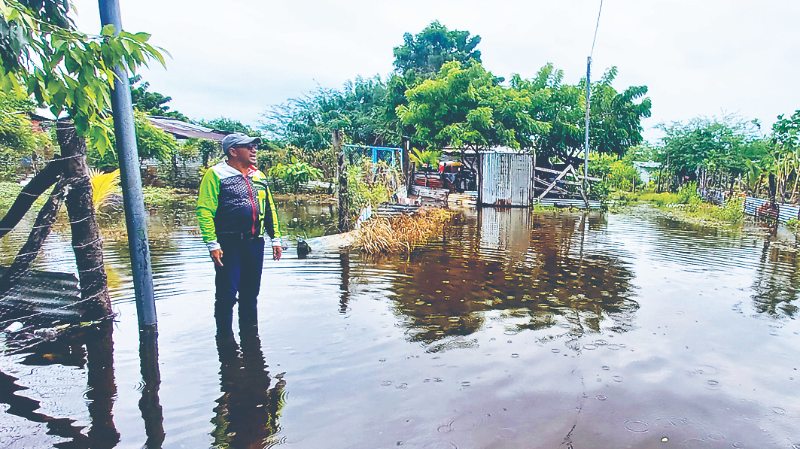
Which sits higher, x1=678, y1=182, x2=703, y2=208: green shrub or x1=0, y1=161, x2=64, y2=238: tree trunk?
x1=0, y1=161, x2=64, y2=238: tree trunk

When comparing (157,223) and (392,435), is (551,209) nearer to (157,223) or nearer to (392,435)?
A: (157,223)

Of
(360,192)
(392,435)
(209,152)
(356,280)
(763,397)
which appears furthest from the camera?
(209,152)

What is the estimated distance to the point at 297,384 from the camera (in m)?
3.60

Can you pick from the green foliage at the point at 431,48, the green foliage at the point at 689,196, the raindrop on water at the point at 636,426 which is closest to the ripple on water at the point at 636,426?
the raindrop on water at the point at 636,426

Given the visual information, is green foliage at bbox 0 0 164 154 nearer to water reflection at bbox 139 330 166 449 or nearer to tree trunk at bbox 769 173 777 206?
water reflection at bbox 139 330 166 449

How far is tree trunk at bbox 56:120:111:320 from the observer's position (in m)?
4.22

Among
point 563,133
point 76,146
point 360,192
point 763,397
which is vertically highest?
point 563,133

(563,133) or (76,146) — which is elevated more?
(563,133)

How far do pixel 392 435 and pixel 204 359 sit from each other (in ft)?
6.17

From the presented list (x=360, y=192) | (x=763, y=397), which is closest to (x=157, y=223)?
(x=360, y=192)

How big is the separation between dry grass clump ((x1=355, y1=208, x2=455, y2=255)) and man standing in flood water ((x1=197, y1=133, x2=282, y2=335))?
14.2 ft

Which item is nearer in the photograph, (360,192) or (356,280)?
(356,280)

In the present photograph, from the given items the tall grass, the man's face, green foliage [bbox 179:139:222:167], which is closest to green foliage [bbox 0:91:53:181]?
green foliage [bbox 179:139:222:167]

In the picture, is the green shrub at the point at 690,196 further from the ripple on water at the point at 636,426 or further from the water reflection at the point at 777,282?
the ripple on water at the point at 636,426
